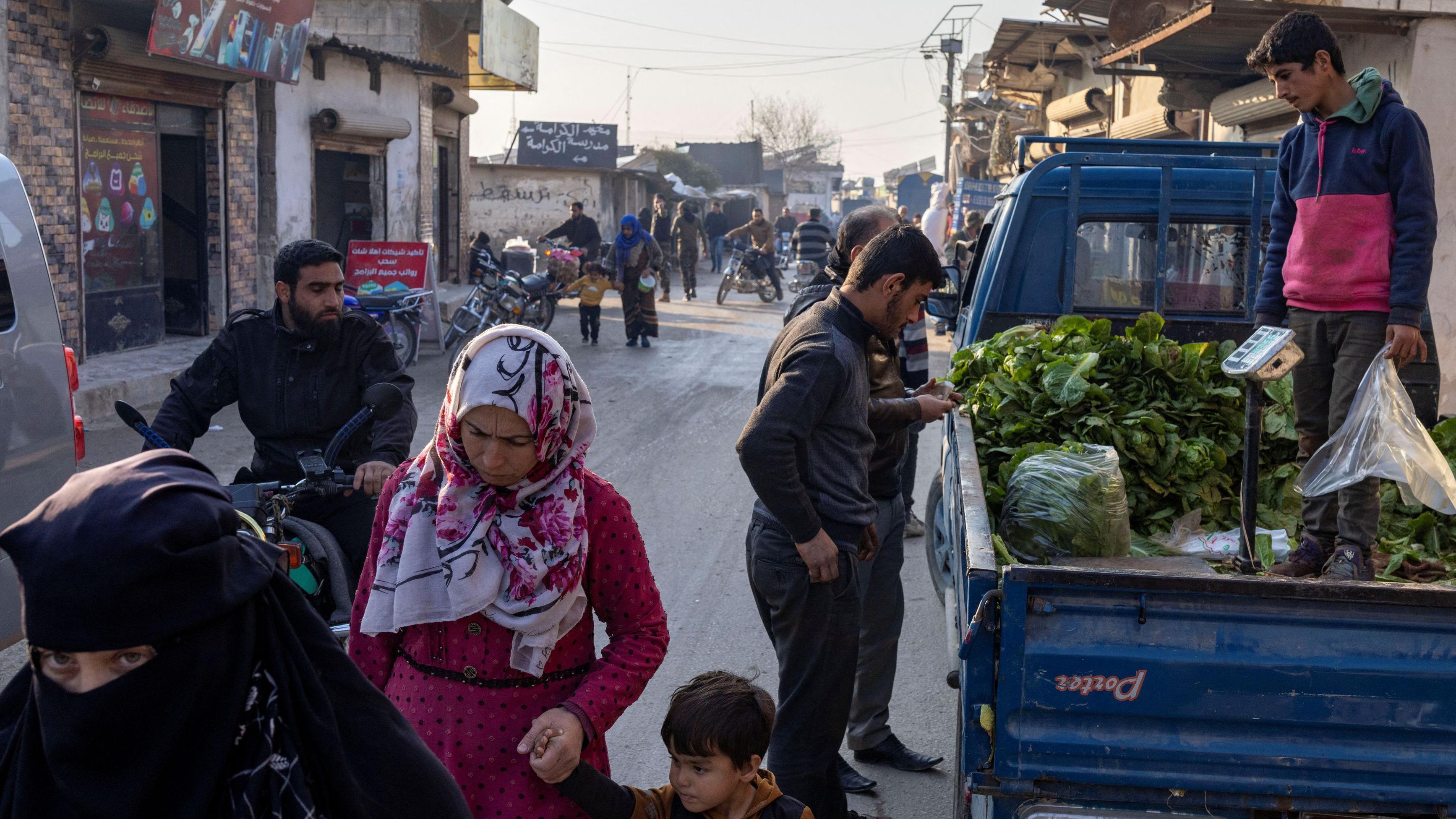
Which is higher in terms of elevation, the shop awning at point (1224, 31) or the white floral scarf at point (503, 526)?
the shop awning at point (1224, 31)

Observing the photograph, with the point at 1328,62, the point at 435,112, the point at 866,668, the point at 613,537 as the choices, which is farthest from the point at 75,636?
the point at 435,112

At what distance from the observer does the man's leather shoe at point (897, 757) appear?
14.6 feet

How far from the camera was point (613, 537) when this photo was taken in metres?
2.43

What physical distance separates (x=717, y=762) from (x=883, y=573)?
1791 mm

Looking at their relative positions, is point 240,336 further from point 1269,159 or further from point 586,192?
point 586,192

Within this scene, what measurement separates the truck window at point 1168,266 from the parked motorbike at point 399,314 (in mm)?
8833

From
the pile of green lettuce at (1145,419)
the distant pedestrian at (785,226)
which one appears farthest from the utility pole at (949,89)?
the pile of green lettuce at (1145,419)

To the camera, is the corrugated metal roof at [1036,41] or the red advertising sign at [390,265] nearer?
the red advertising sign at [390,265]

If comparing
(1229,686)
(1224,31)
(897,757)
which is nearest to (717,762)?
(1229,686)

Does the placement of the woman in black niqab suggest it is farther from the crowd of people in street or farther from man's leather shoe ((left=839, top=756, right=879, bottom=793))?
man's leather shoe ((left=839, top=756, right=879, bottom=793))

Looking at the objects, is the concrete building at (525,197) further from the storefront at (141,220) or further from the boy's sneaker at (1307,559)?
the boy's sneaker at (1307,559)

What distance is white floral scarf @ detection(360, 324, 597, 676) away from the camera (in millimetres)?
2236

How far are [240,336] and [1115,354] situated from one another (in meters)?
3.43

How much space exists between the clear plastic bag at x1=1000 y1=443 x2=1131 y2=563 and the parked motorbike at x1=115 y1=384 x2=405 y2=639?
2.07 metres
